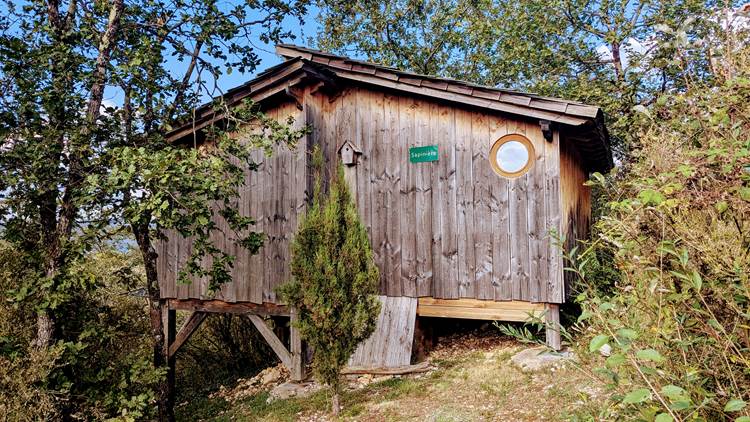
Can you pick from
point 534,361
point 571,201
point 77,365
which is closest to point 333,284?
point 534,361

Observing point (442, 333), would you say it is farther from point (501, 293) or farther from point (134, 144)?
point (134, 144)

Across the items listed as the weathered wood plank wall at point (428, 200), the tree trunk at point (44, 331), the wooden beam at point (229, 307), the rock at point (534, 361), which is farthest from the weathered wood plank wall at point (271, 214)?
the rock at point (534, 361)

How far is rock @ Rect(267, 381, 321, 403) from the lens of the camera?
23.5 feet

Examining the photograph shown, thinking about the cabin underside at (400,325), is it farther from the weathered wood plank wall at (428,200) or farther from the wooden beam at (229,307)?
the weathered wood plank wall at (428,200)

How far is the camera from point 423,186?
25.5 ft

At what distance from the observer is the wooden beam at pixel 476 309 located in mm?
7109

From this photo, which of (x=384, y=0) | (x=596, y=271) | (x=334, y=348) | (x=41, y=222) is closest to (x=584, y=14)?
(x=384, y=0)

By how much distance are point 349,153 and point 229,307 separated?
12.1ft

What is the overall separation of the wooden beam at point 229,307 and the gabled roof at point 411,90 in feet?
10.7

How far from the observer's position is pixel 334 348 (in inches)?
219

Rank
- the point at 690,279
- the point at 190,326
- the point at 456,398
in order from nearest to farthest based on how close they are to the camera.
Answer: the point at 690,279 → the point at 456,398 → the point at 190,326

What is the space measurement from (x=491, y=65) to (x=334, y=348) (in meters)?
12.5

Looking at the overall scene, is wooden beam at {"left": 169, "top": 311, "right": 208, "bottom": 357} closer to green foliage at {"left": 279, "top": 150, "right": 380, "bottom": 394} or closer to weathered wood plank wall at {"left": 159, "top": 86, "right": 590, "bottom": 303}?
weathered wood plank wall at {"left": 159, "top": 86, "right": 590, "bottom": 303}

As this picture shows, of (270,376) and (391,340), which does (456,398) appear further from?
(270,376)
